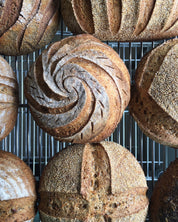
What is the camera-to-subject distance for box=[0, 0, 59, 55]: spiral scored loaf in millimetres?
1037

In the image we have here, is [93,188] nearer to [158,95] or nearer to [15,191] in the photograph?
[15,191]

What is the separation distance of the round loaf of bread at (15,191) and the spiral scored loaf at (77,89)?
0.71 feet

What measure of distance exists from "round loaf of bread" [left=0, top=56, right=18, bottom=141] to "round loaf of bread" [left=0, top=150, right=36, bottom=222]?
0.12m

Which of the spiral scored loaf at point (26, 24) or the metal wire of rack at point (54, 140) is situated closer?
the spiral scored loaf at point (26, 24)

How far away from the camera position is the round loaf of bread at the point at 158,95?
3.23ft

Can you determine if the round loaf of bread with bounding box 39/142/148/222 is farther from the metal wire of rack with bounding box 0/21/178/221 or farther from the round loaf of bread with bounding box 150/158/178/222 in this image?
the metal wire of rack with bounding box 0/21/178/221

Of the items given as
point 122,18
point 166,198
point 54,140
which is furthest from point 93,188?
point 54,140

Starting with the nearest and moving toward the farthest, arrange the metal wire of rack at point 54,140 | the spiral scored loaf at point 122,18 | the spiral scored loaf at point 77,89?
1. the spiral scored loaf at point 77,89
2. the spiral scored loaf at point 122,18
3. the metal wire of rack at point 54,140

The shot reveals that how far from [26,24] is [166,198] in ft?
2.87

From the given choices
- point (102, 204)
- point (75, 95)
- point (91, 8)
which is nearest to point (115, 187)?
point (102, 204)

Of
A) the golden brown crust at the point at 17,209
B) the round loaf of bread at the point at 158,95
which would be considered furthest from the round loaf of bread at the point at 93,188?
the round loaf of bread at the point at 158,95

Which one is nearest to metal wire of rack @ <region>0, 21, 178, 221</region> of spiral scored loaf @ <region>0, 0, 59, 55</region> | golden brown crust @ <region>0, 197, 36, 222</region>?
spiral scored loaf @ <region>0, 0, 59, 55</region>

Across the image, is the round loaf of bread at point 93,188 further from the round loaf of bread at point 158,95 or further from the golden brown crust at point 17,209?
the round loaf of bread at point 158,95

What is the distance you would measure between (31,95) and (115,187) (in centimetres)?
45
